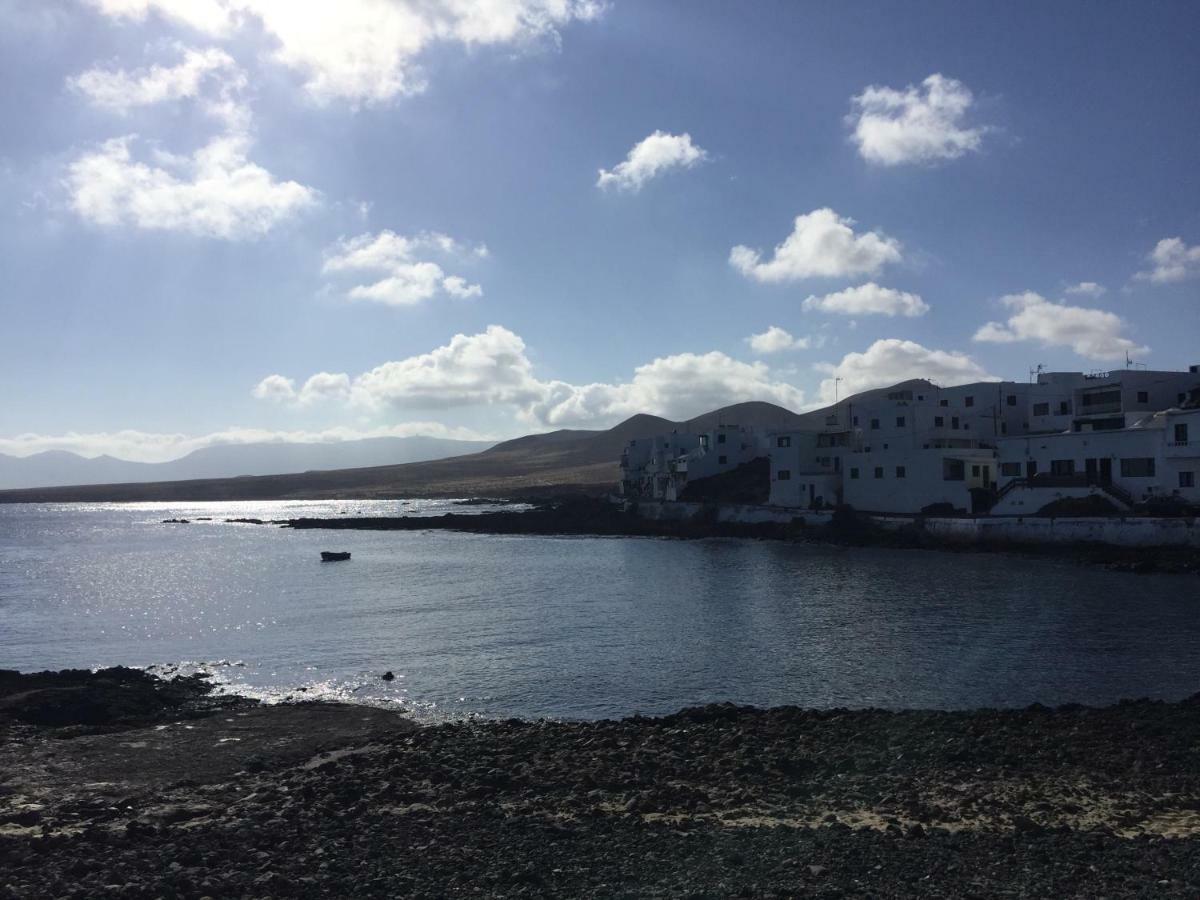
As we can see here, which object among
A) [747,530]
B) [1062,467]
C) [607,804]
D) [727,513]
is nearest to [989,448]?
[1062,467]

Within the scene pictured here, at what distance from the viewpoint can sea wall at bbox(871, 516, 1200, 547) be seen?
47250 millimetres

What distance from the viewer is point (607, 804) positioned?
13852 mm

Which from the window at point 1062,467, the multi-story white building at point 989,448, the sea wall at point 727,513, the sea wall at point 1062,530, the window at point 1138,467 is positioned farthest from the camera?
the sea wall at point 727,513

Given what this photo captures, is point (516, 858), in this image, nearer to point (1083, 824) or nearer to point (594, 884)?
point (594, 884)

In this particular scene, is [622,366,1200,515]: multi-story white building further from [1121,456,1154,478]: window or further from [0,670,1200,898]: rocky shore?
[0,670,1200,898]: rocky shore

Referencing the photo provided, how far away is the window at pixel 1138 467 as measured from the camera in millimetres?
52531

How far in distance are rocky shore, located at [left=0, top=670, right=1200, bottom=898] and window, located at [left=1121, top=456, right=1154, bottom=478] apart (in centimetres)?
3972

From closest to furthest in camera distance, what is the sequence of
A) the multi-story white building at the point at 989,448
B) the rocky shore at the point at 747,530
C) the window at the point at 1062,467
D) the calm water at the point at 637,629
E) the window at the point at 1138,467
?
the calm water at the point at 637,629, the rocky shore at the point at 747,530, the window at the point at 1138,467, the multi-story white building at the point at 989,448, the window at the point at 1062,467

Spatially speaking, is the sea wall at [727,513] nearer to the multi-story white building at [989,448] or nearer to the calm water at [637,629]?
the multi-story white building at [989,448]

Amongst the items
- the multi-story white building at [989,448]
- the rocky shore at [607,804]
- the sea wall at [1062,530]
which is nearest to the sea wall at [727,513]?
the multi-story white building at [989,448]

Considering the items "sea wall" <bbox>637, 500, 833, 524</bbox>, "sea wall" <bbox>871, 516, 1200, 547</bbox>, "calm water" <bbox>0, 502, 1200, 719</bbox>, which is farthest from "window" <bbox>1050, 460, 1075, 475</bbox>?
"sea wall" <bbox>637, 500, 833, 524</bbox>

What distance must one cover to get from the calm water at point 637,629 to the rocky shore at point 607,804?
3287mm

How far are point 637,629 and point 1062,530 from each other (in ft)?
109

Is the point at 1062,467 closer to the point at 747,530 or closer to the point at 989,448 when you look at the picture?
the point at 989,448
